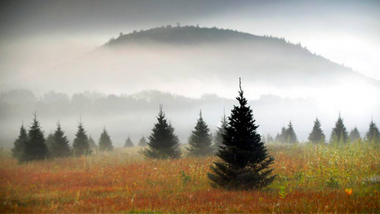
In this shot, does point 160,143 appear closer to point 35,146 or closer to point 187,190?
point 35,146

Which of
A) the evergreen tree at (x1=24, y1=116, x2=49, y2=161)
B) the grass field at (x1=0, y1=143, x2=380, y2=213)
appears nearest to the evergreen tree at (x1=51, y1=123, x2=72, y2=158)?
the evergreen tree at (x1=24, y1=116, x2=49, y2=161)

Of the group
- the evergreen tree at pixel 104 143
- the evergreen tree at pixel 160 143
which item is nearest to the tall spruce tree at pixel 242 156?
the evergreen tree at pixel 160 143

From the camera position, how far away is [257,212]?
7680 mm

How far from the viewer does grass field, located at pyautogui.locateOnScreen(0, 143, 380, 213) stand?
8430 millimetres

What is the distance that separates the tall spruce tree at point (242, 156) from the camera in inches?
445

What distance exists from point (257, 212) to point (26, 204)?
346 inches

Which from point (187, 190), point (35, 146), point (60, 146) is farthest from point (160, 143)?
point (187, 190)

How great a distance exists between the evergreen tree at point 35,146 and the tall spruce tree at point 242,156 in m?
21.2

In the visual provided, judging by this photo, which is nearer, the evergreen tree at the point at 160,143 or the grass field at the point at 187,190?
the grass field at the point at 187,190

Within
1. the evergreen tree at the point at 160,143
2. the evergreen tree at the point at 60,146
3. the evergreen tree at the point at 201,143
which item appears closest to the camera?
the evergreen tree at the point at 160,143

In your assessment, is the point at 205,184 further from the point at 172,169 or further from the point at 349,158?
the point at 349,158

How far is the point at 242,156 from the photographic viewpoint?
1137cm

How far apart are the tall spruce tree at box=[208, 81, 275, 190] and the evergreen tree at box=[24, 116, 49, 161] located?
2116cm

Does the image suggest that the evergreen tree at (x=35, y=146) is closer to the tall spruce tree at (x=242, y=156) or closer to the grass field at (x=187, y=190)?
the grass field at (x=187, y=190)
